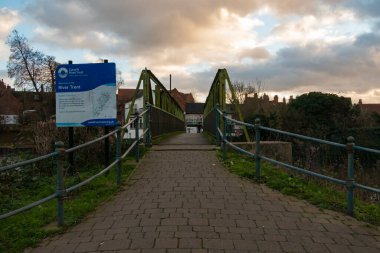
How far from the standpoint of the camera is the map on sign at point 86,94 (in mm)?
8641

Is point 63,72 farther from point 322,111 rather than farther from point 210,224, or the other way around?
point 322,111

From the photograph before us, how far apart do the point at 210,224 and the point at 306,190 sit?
2.31 m

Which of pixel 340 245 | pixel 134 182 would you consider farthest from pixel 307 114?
pixel 340 245

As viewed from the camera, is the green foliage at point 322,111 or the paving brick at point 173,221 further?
the green foliage at point 322,111

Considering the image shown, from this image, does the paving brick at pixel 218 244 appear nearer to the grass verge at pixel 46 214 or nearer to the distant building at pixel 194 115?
the grass verge at pixel 46 214

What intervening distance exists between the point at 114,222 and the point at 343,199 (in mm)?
3352

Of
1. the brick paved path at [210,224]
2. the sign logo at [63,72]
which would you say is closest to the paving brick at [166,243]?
the brick paved path at [210,224]

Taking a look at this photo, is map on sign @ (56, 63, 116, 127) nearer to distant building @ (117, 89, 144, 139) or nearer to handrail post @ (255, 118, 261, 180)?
distant building @ (117, 89, 144, 139)

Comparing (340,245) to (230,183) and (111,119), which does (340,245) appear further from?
(111,119)

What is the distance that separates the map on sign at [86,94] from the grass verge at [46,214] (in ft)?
4.19

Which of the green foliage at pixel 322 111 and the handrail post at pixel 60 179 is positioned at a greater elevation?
the green foliage at pixel 322 111

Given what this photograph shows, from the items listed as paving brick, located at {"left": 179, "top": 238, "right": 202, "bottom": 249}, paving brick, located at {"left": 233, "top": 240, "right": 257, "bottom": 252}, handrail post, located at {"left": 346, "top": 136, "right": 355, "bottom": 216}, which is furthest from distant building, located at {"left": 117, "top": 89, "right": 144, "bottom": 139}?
paving brick, located at {"left": 233, "top": 240, "right": 257, "bottom": 252}

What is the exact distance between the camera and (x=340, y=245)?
174 inches

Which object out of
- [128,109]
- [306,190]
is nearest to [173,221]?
[306,190]
